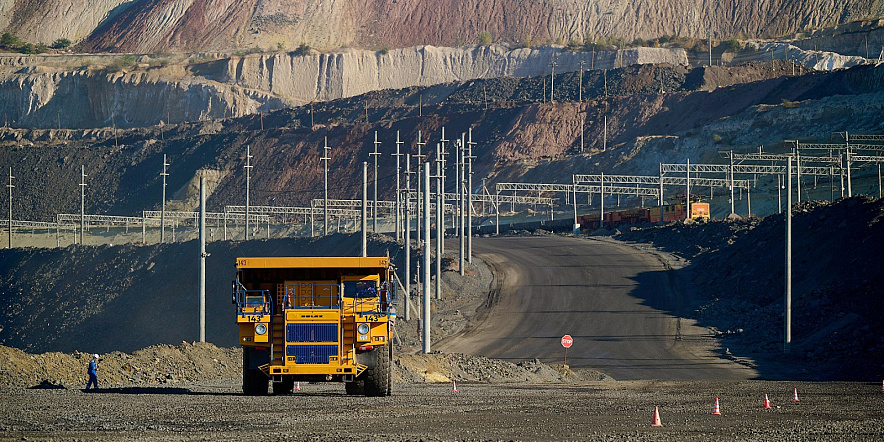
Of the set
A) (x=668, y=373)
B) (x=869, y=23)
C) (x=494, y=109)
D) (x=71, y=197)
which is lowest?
(x=668, y=373)

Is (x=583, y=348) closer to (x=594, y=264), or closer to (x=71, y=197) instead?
(x=594, y=264)

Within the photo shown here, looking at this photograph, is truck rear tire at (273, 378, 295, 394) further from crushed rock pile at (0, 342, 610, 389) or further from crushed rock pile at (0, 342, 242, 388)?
crushed rock pile at (0, 342, 242, 388)

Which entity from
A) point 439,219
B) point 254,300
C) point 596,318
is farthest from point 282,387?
point 596,318

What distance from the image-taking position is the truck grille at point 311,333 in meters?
22.9

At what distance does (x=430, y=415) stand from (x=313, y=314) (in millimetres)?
Answer: 3449

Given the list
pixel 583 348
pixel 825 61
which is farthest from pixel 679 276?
pixel 825 61

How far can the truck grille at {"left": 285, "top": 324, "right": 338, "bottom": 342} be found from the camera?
22859 millimetres

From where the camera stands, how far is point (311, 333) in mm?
22875

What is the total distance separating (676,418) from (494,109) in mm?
142755

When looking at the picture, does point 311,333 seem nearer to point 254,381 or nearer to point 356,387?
point 254,381

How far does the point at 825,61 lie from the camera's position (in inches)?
7269

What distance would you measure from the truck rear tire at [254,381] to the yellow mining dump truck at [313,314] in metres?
0.34

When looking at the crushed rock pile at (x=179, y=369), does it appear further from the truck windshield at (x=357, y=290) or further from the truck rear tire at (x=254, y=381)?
the truck windshield at (x=357, y=290)

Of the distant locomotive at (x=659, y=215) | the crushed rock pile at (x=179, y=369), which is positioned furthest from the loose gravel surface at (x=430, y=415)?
the distant locomotive at (x=659, y=215)
